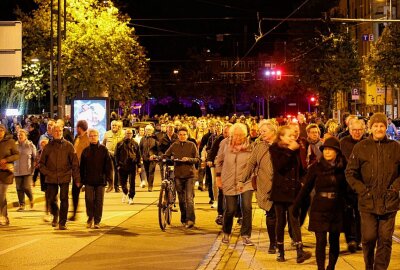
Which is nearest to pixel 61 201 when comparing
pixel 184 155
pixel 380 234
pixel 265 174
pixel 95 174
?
pixel 95 174

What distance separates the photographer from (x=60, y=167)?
14.8 m

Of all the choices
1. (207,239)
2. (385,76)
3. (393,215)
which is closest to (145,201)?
(207,239)

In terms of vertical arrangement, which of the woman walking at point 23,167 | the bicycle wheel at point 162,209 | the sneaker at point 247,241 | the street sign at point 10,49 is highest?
the street sign at point 10,49

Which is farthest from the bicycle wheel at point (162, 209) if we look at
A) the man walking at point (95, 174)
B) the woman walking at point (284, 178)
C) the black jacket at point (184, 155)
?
the woman walking at point (284, 178)

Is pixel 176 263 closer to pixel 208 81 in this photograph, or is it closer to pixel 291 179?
pixel 291 179

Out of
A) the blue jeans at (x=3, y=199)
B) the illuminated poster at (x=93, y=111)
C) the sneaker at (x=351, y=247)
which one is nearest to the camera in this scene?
the sneaker at (x=351, y=247)

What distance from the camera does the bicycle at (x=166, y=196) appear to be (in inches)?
575

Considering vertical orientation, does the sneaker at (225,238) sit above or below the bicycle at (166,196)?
below

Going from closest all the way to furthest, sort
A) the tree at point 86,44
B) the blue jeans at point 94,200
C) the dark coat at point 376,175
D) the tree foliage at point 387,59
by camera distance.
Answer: the dark coat at point 376,175 → the blue jeans at point 94,200 → the tree at point 86,44 → the tree foliage at point 387,59

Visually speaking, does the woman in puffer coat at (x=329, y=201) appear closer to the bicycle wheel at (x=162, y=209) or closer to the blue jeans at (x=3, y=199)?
the bicycle wheel at (x=162, y=209)

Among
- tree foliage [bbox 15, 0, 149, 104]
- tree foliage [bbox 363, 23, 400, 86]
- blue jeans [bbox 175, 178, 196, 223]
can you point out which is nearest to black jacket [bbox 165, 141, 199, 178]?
blue jeans [bbox 175, 178, 196, 223]

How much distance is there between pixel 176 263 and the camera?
36.4 ft

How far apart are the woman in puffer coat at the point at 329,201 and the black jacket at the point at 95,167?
6.08 metres

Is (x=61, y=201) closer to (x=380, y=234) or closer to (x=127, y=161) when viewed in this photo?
(x=127, y=161)
